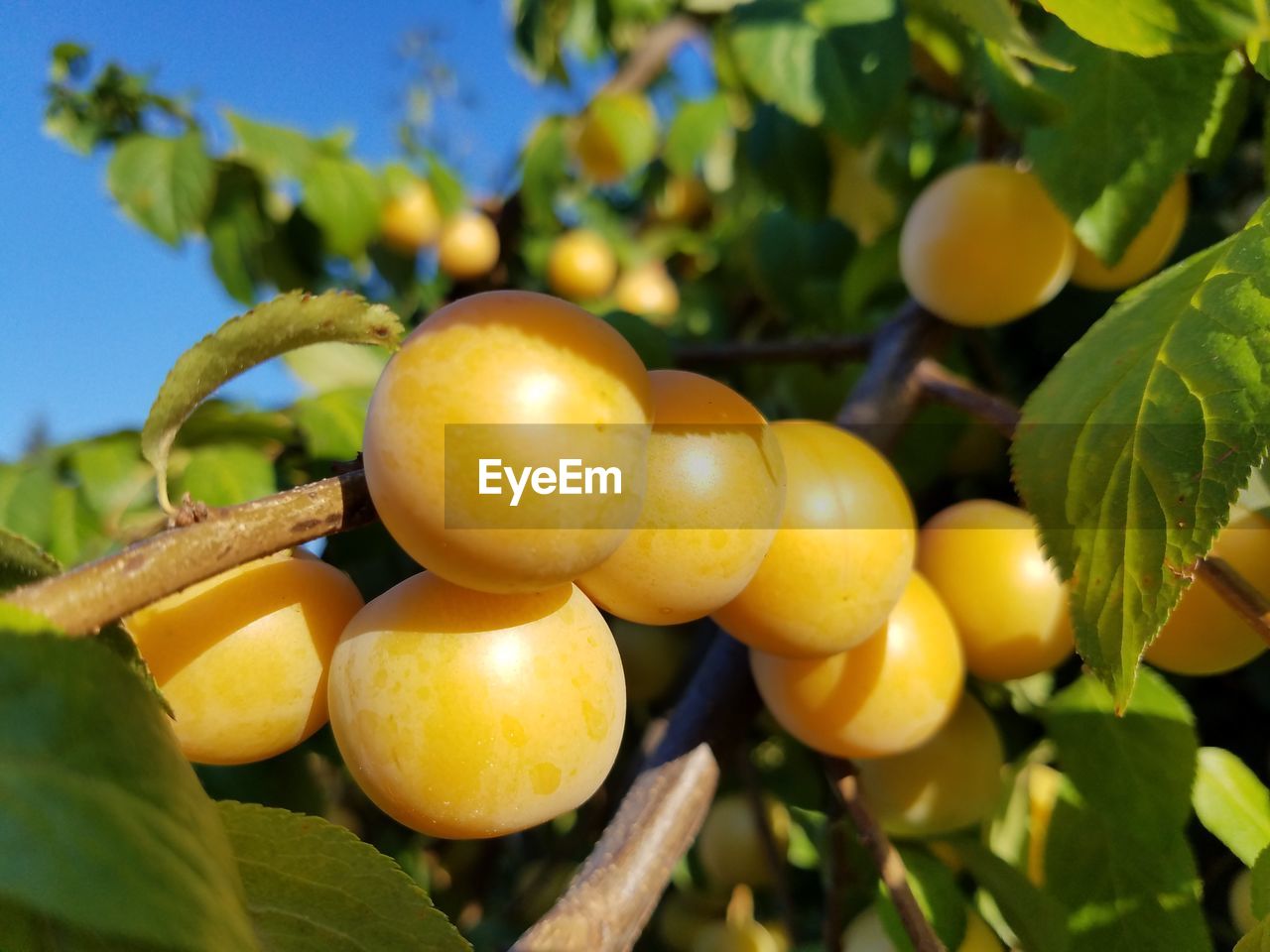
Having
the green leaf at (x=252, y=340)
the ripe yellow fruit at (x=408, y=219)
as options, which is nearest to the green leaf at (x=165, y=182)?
the ripe yellow fruit at (x=408, y=219)

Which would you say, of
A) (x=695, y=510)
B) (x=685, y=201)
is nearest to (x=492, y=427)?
(x=695, y=510)

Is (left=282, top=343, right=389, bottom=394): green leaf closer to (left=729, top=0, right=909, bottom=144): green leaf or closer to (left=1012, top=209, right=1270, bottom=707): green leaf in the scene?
(left=729, top=0, right=909, bottom=144): green leaf

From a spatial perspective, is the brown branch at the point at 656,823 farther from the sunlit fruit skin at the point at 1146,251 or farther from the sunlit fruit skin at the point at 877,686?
the sunlit fruit skin at the point at 1146,251

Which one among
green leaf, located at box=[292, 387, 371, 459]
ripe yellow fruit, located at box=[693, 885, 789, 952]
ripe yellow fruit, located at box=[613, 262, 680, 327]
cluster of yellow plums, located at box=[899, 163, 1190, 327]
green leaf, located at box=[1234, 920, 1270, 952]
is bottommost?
ripe yellow fruit, located at box=[693, 885, 789, 952]

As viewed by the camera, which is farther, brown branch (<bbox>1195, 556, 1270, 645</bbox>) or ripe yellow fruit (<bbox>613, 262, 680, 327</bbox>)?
ripe yellow fruit (<bbox>613, 262, 680, 327</bbox>)

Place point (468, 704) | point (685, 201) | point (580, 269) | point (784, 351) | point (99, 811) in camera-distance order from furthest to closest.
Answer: point (685, 201) < point (580, 269) < point (784, 351) < point (468, 704) < point (99, 811)

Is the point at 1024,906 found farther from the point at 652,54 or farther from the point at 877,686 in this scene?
the point at 652,54

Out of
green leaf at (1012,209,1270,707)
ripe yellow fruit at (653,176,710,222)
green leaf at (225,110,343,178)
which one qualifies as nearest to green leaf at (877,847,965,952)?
green leaf at (1012,209,1270,707)
